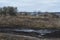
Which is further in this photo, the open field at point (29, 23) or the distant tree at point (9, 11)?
the distant tree at point (9, 11)

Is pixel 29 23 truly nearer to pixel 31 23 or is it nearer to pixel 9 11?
pixel 31 23

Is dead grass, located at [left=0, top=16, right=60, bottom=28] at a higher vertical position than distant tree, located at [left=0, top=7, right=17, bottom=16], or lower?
higher

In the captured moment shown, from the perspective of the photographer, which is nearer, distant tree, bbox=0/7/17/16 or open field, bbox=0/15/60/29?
open field, bbox=0/15/60/29

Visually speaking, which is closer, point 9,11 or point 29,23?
point 29,23

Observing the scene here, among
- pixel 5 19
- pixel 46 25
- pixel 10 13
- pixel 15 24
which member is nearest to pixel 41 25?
pixel 46 25

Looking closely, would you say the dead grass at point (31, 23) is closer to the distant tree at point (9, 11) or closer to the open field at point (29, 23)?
the open field at point (29, 23)

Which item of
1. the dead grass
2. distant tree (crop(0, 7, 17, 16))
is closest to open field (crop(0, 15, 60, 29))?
the dead grass

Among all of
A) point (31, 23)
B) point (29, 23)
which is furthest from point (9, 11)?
point (31, 23)

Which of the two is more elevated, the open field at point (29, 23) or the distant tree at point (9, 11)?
the open field at point (29, 23)

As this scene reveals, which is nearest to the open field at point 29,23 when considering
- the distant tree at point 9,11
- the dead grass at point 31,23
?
the dead grass at point 31,23

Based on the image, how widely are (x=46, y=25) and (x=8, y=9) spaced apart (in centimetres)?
2151

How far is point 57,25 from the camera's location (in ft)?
129

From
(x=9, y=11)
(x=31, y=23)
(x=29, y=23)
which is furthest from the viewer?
(x=9, y=11)

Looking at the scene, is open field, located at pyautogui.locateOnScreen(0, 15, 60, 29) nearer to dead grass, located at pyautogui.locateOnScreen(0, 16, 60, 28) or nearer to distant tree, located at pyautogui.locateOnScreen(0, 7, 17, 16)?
dead grass, located at pyautogui.locateOnScreen(0, 16, 60, 28)
